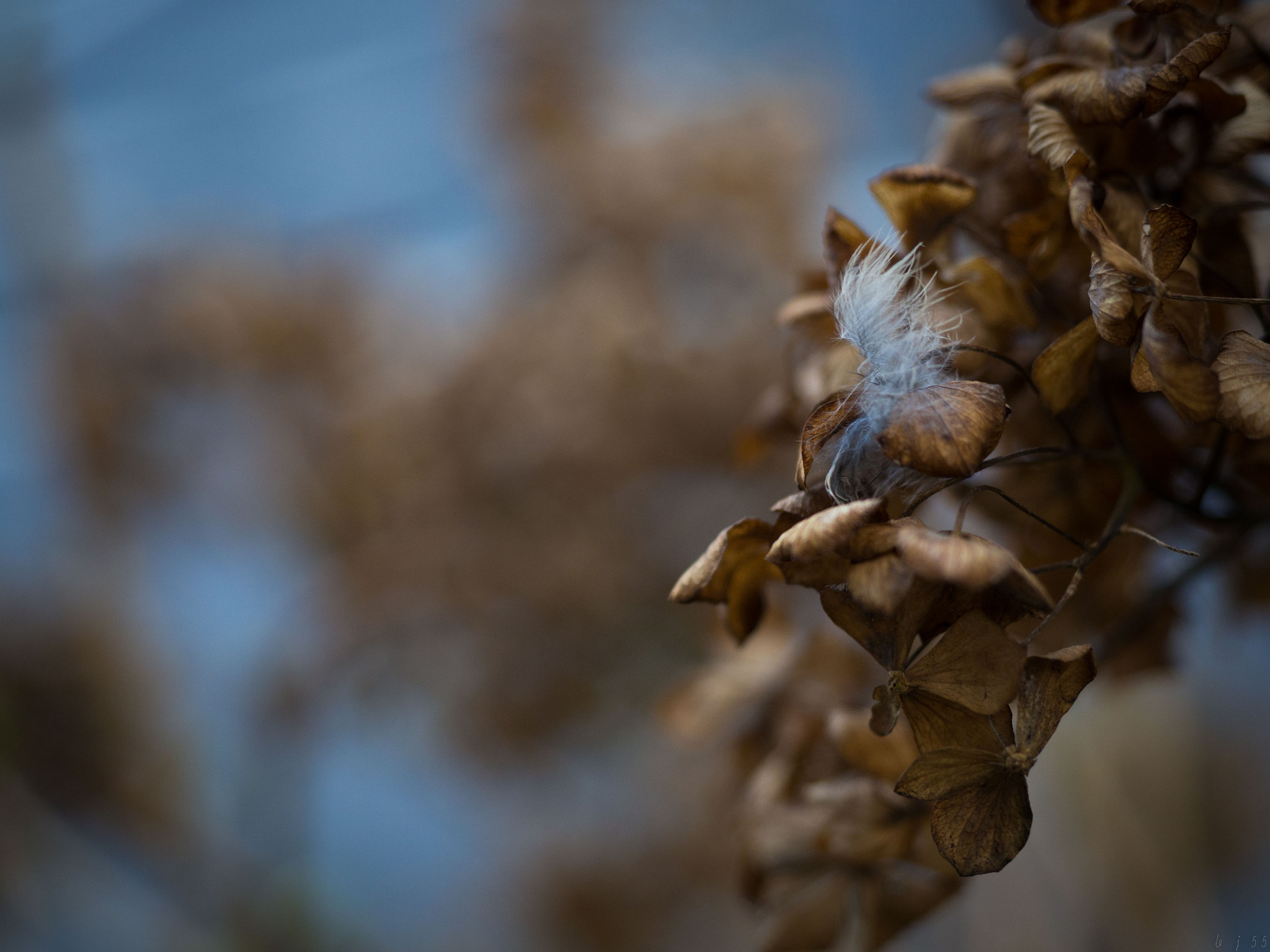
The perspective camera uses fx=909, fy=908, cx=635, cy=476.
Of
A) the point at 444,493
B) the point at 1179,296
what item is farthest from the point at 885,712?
the point at 444,493

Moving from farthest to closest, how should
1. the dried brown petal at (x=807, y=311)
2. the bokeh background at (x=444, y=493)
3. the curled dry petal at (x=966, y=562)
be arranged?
1. the bokeh background at (x=444, y=493)
2. the dried brown petal at (x=807, y=311)
3. the curled dry petal at (x=966, y=562)

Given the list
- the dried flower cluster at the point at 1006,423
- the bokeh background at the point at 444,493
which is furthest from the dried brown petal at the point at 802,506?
the bokeh background at the point at 444,493

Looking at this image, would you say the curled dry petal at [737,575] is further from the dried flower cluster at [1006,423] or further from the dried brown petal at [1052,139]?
the dried brown petal at [1052,139]

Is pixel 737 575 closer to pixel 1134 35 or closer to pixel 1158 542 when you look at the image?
pixel 1158 542

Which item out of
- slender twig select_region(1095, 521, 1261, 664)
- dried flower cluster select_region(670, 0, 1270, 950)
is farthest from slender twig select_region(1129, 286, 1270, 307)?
slender twig select_region(1095, 521, 1261, 664)

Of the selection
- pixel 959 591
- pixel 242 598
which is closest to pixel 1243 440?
pixel 959 591

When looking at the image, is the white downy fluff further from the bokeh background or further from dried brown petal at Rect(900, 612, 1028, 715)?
the bokeh background

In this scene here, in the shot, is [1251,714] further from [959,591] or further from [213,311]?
[213,311]
